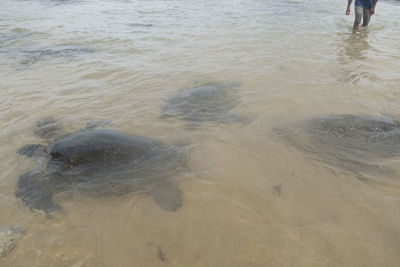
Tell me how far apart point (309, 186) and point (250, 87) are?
2.70m

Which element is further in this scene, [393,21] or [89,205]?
[393,21]

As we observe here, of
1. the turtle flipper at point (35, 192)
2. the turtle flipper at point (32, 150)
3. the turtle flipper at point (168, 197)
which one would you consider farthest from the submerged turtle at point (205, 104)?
the turtle flipper at point (35, 192)

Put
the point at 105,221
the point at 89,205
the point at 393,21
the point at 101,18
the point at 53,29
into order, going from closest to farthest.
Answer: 1. the point at 105,221
2. the point at 89,205
3. the point at 53,29
4. the point at 393,21
5. the point at 101,18

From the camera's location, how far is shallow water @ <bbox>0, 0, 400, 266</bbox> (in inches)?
76.8

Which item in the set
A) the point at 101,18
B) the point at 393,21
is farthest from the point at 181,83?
the point at 393,21

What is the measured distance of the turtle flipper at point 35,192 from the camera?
2346mm

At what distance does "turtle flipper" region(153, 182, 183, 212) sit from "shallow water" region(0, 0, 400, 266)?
6cm

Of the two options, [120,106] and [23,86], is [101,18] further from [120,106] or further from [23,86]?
[120,106]

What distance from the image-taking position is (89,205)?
7.75ft

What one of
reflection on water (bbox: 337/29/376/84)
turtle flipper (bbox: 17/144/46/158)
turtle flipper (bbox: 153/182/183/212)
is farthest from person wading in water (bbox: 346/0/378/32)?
turtle flipper (bbox: 17/144/46/158)

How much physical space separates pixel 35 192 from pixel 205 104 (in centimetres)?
252

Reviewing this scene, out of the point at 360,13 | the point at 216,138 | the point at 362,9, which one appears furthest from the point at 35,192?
the point at 362,9

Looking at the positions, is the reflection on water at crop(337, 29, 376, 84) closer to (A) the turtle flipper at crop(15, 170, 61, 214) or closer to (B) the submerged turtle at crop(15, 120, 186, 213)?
(B) the submerged turtle at crop(15, 120, 186, 213)

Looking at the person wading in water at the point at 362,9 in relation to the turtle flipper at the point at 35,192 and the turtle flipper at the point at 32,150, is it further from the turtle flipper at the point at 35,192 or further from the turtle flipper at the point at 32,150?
the turtle flipper at the point at 35,192
